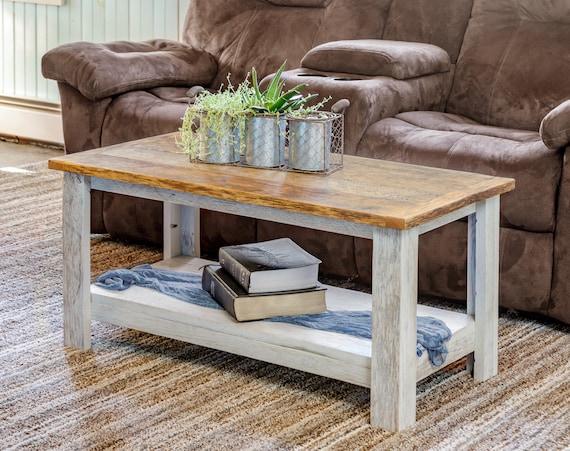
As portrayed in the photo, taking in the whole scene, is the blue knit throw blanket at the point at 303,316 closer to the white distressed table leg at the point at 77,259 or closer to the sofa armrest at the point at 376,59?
the white distressed table leg at the point at 77,259

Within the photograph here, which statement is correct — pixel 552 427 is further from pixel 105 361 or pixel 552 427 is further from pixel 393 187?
pixel 105 361

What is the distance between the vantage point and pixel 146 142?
2.52 m

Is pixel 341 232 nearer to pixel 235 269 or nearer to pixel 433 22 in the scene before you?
pixel 235 269

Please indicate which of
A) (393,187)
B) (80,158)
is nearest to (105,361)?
(80,158)

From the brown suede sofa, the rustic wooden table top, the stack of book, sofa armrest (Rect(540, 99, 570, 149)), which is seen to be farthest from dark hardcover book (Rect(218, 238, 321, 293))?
sofa armrest (Rect(540, 99, 570, 149))

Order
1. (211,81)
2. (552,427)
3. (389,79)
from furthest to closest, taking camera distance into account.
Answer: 1. (211,81)
2. (389,79)
3. (552,427)

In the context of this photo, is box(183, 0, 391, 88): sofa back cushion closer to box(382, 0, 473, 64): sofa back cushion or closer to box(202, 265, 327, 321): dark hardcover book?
box(382, 0, 473, 64): sofa back cushion

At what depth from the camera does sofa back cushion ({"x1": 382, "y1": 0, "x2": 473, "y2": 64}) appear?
326cm

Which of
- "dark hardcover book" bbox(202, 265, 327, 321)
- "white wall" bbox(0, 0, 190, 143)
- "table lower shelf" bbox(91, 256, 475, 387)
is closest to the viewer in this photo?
"table lower shelf" bbox(91, 256, 475, 387)

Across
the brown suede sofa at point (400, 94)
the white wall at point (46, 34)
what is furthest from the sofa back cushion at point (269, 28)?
the white wall at point (46, 34)

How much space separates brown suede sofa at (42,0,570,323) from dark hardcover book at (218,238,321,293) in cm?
51

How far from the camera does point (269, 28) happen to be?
11.7 ft

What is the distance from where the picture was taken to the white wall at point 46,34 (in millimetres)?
4504

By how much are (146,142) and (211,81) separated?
1.15 metres
